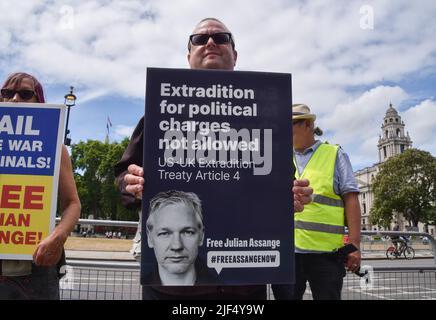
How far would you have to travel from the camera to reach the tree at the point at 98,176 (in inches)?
1954

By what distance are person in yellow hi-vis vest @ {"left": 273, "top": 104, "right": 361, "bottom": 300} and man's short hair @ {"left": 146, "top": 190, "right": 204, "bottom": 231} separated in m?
1.45

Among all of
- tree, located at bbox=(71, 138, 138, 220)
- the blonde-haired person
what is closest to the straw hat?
the blonde-haired person

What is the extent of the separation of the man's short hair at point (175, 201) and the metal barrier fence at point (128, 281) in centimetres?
243

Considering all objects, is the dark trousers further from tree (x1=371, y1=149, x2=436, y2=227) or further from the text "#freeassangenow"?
tree (x1=371, y1=149, x2=436, y2=227)

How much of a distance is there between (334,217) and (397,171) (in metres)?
60.9

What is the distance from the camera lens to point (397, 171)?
58188 millimetres

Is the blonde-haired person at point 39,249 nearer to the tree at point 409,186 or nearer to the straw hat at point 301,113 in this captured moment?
the straw hat at point 301,113

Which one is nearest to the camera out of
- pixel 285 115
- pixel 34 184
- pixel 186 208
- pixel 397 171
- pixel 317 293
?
pixel 186 208

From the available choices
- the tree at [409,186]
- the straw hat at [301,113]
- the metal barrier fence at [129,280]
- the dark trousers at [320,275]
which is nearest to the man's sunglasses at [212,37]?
the straw hat at [301,113]

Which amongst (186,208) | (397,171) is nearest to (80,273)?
(186,208)

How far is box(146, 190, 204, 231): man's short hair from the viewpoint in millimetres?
1704

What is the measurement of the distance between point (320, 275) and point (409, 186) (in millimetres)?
60553

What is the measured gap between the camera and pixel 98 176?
171ft
